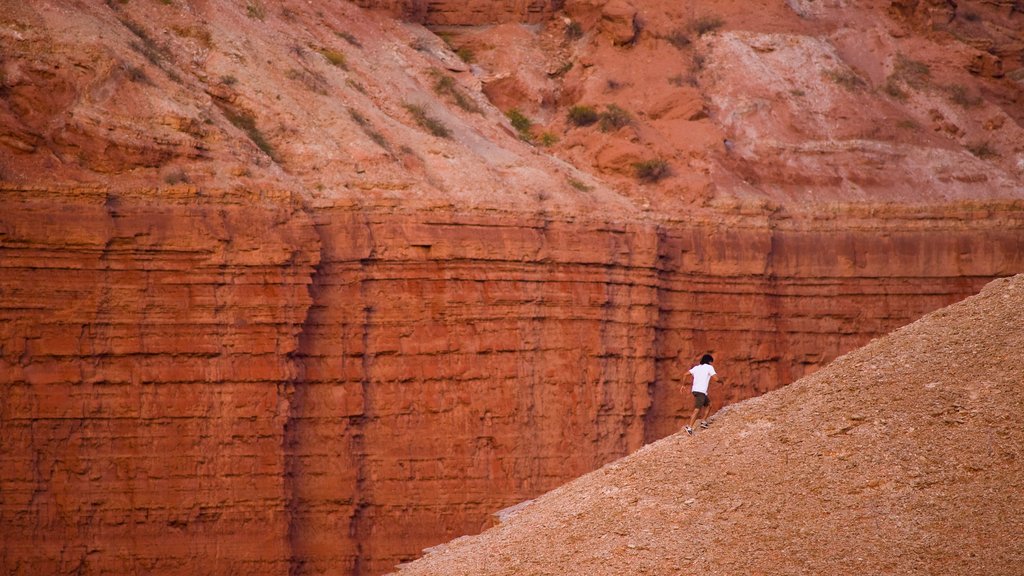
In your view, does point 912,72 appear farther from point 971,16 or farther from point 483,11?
point 483,11

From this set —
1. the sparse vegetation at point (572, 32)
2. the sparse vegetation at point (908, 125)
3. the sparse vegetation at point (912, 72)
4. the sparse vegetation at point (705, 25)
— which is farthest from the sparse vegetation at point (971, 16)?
the sparse vegetation at point (572, 32)

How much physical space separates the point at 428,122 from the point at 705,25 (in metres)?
10.7

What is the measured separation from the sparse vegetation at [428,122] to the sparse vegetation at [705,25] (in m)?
9.84

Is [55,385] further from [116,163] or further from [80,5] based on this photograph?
[80,5]

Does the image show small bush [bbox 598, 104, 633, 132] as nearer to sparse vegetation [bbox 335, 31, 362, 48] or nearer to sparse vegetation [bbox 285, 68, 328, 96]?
sparse vegetation [bbox 335, 31, 362, 48]

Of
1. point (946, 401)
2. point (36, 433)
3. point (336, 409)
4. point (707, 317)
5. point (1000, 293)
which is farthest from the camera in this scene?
point (707, 317)

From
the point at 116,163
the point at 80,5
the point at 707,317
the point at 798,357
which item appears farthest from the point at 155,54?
the point at 798,357

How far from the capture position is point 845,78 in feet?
143

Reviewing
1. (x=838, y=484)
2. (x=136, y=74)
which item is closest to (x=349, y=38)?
(x=136, y=74)

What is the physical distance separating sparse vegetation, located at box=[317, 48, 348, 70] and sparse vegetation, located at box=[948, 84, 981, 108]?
16.1 metres

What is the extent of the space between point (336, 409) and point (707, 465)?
11.3 m

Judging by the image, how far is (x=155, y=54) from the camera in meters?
33.4

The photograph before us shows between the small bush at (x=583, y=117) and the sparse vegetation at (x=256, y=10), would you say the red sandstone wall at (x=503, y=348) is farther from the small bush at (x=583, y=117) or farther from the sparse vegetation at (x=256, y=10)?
the sparse vegetation at (x=256, y=10)

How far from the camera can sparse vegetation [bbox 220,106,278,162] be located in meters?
33.2
